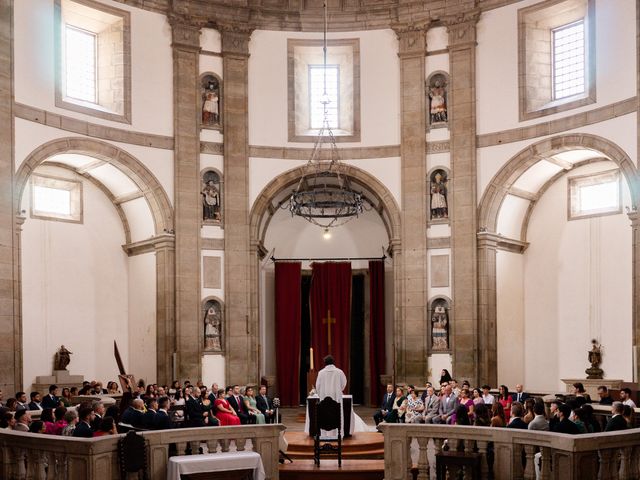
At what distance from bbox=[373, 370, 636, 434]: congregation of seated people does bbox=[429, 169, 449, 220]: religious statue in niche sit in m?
4.64

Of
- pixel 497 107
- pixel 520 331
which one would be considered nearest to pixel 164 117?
pixel 497 107

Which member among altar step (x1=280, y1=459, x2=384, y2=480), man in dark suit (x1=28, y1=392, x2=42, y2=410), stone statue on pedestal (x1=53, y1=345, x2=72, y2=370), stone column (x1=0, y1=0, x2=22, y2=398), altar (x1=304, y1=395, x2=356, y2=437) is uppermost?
stone column (x1=0, y1=0, x2=22, y2=398)

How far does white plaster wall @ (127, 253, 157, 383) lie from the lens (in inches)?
926

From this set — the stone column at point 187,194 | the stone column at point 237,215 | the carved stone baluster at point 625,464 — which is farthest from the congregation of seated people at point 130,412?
the carved stone baluster at point 625,464

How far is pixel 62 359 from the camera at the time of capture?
22.2 meters

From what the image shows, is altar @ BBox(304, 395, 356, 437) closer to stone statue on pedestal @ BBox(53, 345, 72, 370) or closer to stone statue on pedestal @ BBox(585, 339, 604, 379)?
stone statue on pedestal @ BBox(585, 339, 604, 379)

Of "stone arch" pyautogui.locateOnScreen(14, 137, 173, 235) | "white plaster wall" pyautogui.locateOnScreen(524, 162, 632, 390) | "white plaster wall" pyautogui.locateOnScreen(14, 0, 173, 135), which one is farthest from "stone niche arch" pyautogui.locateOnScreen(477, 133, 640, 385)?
"white plaster wall" pyautogui.locateOnScreen(14, 0, 173, 135)

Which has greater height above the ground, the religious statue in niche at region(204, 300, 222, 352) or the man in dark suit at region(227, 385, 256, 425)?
the religious statue in niche at region(204, 300, 222, 352)

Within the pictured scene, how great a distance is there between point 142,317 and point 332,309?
5398mm

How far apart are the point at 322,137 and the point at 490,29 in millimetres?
4948

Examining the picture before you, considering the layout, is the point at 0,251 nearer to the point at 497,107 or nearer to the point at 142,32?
the point at 142,32

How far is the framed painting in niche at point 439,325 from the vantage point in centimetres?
2322

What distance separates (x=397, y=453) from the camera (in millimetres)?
12328

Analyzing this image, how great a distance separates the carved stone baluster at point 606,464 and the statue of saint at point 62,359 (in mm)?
15058
